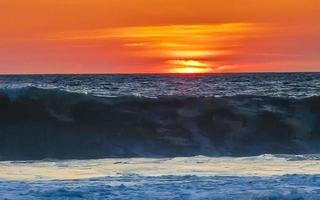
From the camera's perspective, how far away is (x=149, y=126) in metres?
24.6

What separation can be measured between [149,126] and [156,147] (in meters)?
2.56

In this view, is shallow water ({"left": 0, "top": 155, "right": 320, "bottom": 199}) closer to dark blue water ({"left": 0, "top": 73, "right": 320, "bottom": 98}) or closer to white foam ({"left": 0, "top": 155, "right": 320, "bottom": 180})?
white foam ({"left": 0, "top": 155, "right": 320, "bottom": 180})

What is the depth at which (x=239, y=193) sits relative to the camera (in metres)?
11.3

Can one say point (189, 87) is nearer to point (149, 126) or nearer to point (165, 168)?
point (149, 126)

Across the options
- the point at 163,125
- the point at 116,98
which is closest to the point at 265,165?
the point at 163,125

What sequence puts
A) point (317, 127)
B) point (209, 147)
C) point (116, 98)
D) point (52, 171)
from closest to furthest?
point (52, 171) → point (209, 147) → point (317, 127) → point (116, 98)

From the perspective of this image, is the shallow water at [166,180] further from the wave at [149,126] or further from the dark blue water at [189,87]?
the dark blue water at [189,87]

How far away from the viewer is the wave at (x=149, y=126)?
2186cm

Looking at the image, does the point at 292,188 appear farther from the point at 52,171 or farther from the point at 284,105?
the point at 284,105

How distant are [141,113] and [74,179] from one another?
13002 millimetres

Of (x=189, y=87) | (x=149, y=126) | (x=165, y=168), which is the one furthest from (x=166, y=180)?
(x=189, y=87)

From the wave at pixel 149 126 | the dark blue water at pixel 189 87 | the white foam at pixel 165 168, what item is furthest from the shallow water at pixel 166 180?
the dark blue water at pixel 189 87

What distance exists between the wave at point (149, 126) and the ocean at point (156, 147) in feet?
0.12

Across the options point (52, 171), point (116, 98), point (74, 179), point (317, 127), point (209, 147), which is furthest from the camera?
point (116, 98)
